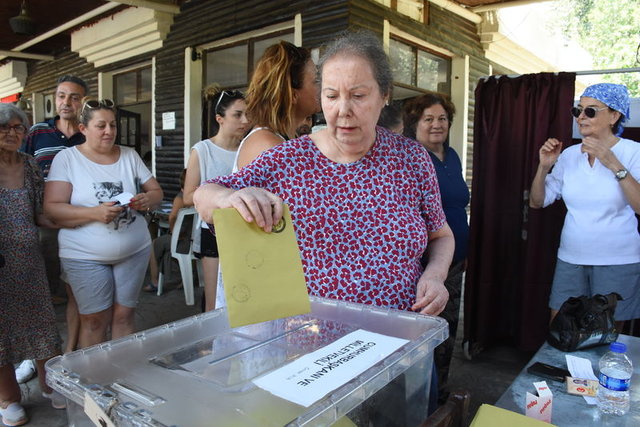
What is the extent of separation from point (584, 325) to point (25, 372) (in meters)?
3.34

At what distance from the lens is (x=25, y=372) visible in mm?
3059

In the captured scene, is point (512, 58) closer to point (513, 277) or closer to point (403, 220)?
point (513, 277)

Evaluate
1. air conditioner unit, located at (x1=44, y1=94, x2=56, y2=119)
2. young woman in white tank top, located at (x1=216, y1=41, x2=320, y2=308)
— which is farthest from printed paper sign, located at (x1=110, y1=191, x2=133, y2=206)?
air conditioner unit, located at (x1=44, y1=94, x2=56, y2=119)

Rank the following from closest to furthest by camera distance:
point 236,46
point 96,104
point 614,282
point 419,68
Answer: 1. point 614,282
2. point 96,104
3. point 419,68
4. point 236,46

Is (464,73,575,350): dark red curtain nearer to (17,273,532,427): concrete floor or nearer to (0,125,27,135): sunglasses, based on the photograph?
(17,273,532,427): concrete floor

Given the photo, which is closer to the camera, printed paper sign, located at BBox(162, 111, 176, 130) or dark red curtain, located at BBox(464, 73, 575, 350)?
dark red curtain, located at BBox(464, 73, 575, 350)

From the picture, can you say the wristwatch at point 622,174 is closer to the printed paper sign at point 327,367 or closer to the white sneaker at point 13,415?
the printed paper sign at point 327,367

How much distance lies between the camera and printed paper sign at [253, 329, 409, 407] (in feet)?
2.46

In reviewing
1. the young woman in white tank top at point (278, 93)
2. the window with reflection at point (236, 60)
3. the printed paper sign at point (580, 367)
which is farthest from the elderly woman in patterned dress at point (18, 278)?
the window with reflection at point (236, 60)

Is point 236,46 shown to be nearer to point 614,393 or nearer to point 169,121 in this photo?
point 169,121

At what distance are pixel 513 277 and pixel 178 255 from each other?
3.02 meters

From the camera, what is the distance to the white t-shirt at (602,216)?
2.56 meters

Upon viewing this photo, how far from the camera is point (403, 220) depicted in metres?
1.33

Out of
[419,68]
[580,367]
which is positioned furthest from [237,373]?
[419,68]
